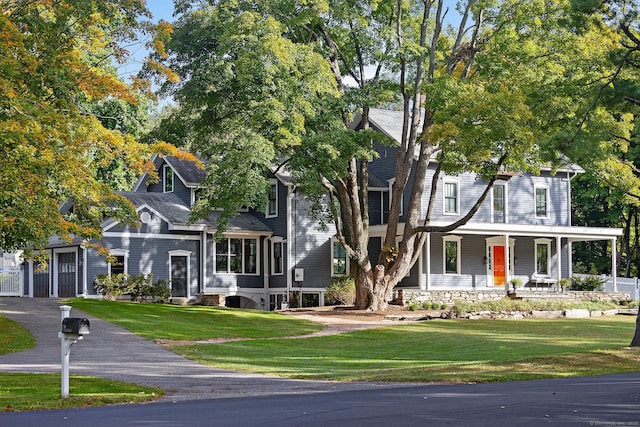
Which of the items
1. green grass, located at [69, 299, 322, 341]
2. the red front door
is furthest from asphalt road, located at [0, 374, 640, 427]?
the red front door

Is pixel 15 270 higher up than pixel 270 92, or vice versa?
pixel 270 92

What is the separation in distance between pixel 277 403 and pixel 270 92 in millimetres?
20884

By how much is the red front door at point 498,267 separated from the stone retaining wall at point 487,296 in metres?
3.15

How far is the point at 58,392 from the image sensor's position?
14.5 m

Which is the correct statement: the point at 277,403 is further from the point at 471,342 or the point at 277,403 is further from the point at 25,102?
the point at 471,342

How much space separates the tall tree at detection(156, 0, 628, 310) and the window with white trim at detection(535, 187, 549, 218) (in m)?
10.5

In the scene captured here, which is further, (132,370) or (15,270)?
(15,270)

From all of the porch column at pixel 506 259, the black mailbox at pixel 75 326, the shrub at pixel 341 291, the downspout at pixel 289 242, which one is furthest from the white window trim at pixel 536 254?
A: the black mailbox at pixel 75 326

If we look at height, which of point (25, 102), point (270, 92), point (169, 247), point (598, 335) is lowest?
point (598, 335)

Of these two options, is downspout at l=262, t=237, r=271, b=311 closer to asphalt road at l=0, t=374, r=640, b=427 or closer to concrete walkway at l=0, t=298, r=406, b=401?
concrete walkway at l=0, t=298, r=406, b=401

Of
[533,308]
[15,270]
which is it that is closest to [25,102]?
[533,308]

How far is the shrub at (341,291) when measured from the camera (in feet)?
132

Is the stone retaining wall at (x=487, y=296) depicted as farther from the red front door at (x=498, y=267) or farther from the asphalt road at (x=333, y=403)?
the asphalt road at (x=333, y=403)

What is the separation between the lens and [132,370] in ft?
61.8
